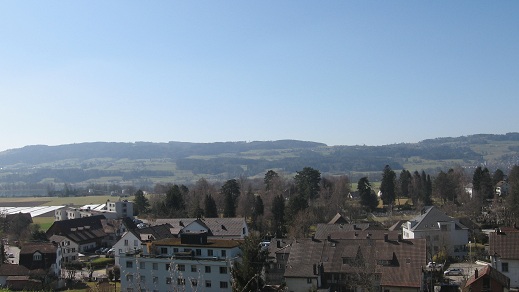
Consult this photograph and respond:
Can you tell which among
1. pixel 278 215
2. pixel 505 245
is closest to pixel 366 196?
pixel 278 215

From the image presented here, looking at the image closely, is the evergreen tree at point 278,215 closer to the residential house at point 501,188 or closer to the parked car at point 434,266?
the parked car at point 434,266

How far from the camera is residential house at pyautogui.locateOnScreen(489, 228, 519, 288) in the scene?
970 inches

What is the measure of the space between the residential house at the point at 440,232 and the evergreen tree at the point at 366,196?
15.7 m

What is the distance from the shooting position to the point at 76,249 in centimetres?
4094

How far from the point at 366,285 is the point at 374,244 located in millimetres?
4411

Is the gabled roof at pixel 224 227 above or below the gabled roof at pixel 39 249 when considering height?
above

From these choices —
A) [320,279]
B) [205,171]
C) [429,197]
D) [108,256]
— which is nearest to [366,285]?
[320,279]

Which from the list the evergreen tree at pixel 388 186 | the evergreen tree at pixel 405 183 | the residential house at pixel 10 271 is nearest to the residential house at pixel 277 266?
the residential house at pixel 10 271

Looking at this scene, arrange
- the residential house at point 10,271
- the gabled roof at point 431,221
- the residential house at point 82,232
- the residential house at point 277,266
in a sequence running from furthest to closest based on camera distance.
Answer: the residential house at point 82,232
the gabled roof at point 431,221
the residential house at point 10,271
the residential house at point 277,266

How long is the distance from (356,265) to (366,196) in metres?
26.7

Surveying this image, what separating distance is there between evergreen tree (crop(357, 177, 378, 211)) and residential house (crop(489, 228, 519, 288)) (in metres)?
24.9

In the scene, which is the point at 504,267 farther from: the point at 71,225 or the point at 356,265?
the point at 71,225

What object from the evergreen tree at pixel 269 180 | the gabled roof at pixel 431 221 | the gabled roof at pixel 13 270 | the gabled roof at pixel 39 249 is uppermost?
the evergreen tree at pixel 269 180

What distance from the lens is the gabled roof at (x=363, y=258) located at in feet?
76.2
